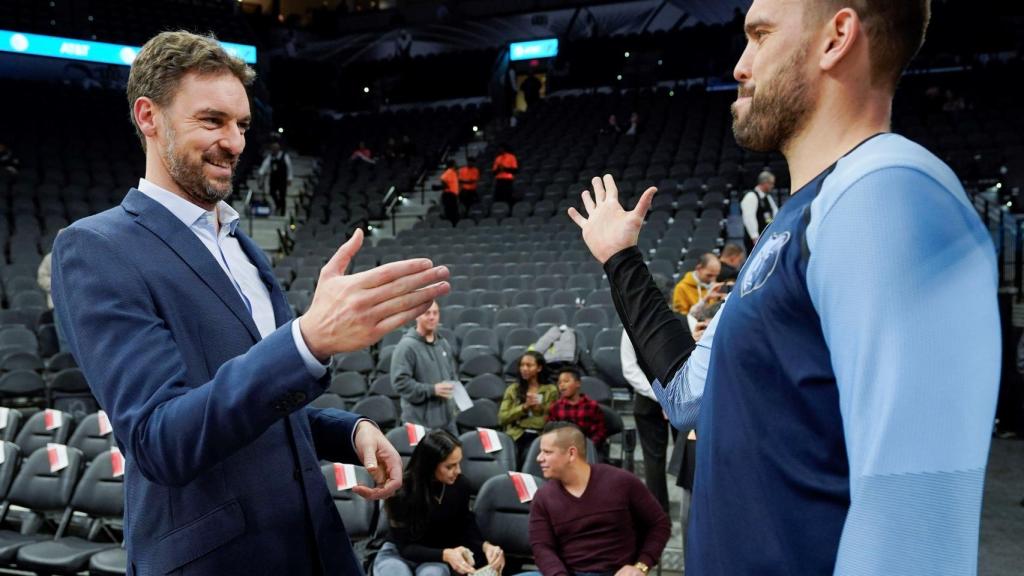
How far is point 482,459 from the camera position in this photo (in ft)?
16.6

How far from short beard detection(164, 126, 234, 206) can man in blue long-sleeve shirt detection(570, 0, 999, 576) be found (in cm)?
91

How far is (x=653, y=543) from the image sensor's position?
3893 millimetres

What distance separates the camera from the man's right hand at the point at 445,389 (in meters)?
5.33

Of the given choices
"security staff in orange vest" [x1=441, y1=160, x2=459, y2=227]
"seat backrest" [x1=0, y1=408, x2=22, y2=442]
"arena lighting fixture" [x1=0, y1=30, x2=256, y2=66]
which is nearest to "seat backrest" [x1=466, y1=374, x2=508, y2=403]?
"seat backrest" [x1=0, y1=408, x2=22, y2=442]

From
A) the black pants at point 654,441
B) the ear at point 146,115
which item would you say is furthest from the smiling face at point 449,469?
the ear at point 146,115

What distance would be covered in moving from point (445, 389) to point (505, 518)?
1.18 meters

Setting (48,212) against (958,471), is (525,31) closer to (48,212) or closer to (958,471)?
(48,212)

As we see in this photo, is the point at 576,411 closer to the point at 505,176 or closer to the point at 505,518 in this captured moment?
the point at 505,518

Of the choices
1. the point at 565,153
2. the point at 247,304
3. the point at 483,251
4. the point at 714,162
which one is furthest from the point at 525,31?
the point at 247,304

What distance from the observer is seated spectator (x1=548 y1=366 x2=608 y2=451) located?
5.16 meters

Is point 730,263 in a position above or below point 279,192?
below

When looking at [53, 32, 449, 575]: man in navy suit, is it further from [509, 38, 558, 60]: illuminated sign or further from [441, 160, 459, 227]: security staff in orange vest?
[509, 38, 558, 60]: illuminated sign

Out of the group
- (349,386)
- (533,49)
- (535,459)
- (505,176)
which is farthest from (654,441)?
(533,49)

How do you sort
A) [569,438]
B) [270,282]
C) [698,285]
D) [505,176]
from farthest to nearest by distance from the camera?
[505,176]
[698,285]
[569,438]
[270,282]
